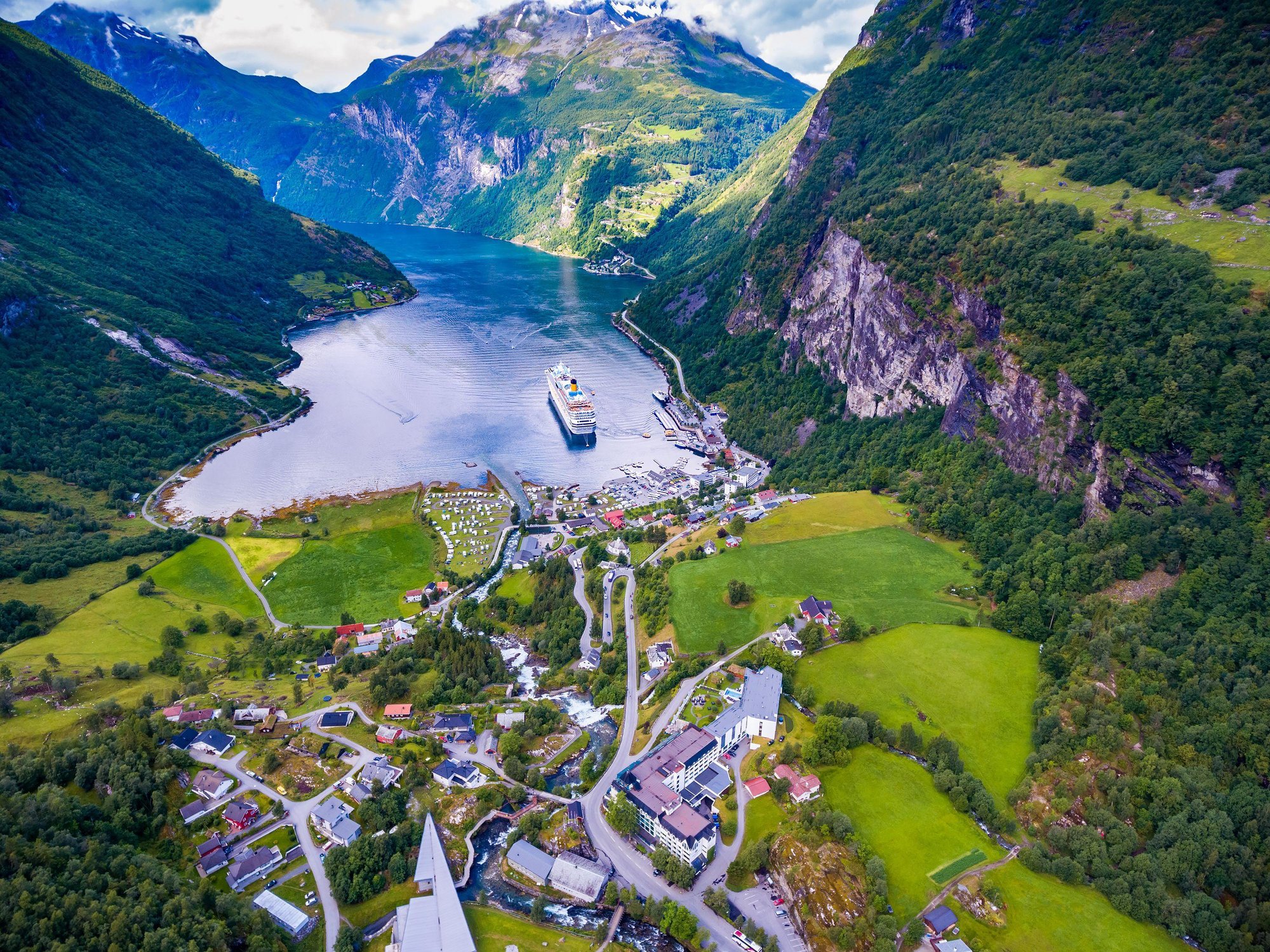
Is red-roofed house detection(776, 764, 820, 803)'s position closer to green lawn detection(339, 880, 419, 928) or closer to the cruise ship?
green lawn detection(339, 880, 419, 928)

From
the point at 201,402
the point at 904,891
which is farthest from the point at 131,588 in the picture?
the point at 904,891

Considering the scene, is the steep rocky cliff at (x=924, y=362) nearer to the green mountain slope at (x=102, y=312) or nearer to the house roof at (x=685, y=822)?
the house roof at (x=685, y=822)

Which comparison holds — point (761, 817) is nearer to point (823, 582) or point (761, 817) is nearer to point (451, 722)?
point (451, 722)

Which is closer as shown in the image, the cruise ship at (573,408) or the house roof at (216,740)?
the house roof at (216,740)

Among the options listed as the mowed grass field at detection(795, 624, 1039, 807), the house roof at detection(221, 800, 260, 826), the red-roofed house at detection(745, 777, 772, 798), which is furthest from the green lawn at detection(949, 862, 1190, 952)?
the house roof at detection(221, 800, 260, 826)

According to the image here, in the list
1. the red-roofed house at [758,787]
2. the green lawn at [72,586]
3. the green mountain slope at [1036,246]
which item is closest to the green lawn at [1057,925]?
the red-roofed house at [758,787]

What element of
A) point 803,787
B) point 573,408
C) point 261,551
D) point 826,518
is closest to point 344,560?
point 261,551
